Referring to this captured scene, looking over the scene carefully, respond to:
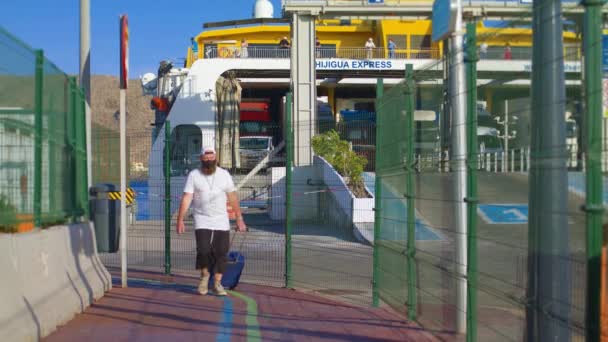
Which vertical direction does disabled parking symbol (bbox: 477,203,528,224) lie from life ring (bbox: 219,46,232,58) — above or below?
below

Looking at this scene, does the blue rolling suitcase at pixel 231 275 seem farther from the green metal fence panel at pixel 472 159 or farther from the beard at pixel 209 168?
the green metal fence panel at pixel 472 159

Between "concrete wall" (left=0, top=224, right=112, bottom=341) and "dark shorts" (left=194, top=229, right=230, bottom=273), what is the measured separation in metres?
1.22

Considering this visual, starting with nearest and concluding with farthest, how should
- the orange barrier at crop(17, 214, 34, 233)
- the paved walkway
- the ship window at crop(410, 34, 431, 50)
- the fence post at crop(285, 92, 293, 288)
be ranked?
the orange barrier at crop(17, 214, 34, 233)
the paved walkway
the fence post at crop(285, 92, 293, 288)
the ship window at crop(410, 34, 431, 50)

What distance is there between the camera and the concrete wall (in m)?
5.85

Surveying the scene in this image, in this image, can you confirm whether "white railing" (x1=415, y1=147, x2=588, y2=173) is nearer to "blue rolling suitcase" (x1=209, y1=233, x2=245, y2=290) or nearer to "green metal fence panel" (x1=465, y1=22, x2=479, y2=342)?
"green metal fence panel" (x1=465, y1=22, x2=479, y2=342)

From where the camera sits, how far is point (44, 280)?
6.88 m

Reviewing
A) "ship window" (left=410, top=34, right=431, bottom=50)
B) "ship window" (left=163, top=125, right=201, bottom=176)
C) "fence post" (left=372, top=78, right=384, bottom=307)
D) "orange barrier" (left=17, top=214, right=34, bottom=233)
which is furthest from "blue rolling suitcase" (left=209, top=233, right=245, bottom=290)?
"ship window" (left=410, top=34, right=431, bottom=50)

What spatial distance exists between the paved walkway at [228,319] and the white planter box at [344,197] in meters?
3.54

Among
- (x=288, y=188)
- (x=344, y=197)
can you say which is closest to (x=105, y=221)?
(x=288, y=188)

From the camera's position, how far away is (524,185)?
190 inches

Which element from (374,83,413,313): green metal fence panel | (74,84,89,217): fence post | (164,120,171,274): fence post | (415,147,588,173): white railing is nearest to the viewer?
(415,147,588,173): white railing

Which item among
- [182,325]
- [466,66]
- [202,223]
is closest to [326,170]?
[202,223]

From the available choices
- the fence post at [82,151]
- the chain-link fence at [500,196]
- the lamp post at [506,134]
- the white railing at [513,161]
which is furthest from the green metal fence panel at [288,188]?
the lamp post at [506,134]

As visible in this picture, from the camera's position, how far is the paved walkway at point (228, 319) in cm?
703
